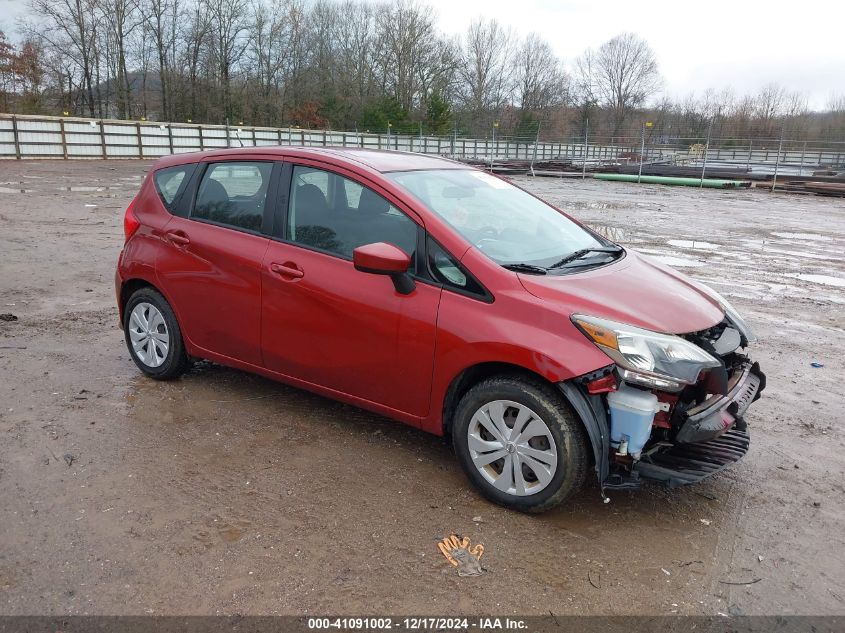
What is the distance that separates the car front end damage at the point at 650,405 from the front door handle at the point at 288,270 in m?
1.68

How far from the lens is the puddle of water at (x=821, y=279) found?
891 centimetres

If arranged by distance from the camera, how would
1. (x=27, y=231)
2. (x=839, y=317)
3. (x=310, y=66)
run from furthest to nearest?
(x=310, y=66) < (x=27, y=231) < (x=839, y=317)

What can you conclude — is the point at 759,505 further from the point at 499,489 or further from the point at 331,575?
the point at 331,575

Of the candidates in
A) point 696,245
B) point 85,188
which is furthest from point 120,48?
point 696,245

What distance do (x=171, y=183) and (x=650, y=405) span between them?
3648mm

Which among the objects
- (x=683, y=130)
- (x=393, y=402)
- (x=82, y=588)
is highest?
(x=683, y=130)

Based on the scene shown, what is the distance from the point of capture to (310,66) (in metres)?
58.7

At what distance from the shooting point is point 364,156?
167 inches

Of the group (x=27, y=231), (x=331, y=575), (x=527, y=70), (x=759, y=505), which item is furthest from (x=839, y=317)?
(x=527, y=70)

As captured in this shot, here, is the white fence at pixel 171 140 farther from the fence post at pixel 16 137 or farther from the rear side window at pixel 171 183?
the rear side window at pixel 171 183

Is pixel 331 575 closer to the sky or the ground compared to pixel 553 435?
closer to the ground

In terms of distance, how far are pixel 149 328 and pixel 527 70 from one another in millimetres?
72512

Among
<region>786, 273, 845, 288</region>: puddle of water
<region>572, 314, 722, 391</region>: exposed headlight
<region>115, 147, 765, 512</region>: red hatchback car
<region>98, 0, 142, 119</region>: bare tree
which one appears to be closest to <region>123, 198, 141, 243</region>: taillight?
<region>115, 147, 765, 512</region>: red hatchback car

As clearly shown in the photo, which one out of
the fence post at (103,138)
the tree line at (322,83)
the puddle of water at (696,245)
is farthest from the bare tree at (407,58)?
the puddle of water at (696,245)
